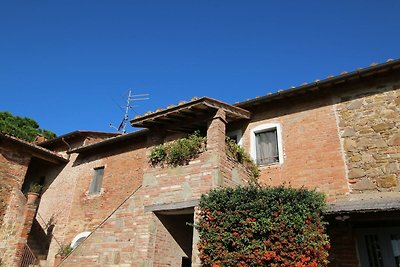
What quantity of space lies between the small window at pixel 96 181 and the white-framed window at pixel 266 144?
806cm

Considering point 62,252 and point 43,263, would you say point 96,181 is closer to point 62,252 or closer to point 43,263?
point 62,252

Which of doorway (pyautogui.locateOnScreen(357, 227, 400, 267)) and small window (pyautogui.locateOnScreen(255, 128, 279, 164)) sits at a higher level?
small window (pyautogui.locateOnScreen(255, 128, 279, 164))

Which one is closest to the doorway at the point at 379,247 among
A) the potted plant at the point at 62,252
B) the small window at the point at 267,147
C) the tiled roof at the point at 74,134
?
the small window at the point at 267,147

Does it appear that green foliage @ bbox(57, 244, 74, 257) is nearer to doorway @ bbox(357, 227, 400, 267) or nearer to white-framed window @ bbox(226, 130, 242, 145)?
white-framed window @ bbox(226, 130, 242, 145)

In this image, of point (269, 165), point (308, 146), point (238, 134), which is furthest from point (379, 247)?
point (238, 134)

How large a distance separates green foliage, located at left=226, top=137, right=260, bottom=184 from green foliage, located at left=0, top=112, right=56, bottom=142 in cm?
2323

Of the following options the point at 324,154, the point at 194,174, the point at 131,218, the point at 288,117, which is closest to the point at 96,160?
the point at 131,218

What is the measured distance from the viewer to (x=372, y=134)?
338 inches

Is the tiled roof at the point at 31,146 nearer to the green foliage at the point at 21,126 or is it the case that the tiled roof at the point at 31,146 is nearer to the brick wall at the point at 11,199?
the brick wall at the point at 11,199

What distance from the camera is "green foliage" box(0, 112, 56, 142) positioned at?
27500 mm

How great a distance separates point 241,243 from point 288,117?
474cm

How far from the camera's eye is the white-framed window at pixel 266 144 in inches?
390

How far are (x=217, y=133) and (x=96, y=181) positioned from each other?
8527 mm

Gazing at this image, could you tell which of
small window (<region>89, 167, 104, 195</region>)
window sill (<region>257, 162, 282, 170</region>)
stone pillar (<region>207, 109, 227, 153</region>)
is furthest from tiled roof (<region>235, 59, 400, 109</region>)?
small window (<region>89, 167, 104, 195</region>)
